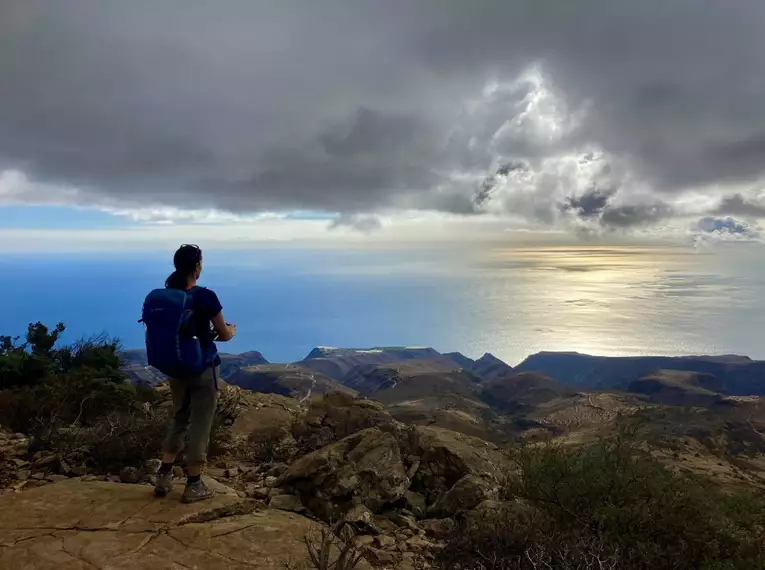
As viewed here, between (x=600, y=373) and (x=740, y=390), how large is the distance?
42.9 meters

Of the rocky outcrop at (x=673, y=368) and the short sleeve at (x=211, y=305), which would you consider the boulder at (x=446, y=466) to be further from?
the rocky outcrop at (x=673, y=368)

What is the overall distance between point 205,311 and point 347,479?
9.10 ft

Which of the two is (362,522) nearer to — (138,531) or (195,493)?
(195,493)

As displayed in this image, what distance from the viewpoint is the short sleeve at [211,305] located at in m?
5.16

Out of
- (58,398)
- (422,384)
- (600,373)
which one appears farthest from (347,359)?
(58,398)

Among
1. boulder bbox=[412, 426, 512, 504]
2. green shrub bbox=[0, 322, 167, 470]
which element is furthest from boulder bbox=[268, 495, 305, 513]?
green shrub bbox=[0, 322, 167, 470]

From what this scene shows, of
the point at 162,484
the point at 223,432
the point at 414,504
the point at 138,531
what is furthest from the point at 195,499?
the point at 223,432

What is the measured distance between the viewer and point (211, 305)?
16.9 feet

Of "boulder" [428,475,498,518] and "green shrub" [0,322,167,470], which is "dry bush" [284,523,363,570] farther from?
"green shrub" [0,322,167,470]

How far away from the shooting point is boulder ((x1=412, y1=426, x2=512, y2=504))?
7.38 metres

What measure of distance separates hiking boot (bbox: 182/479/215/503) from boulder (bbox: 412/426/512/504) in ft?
10.0

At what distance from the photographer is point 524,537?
475cm

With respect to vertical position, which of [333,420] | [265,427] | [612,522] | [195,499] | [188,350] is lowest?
[265,427]

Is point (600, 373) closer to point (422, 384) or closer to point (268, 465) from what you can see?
point (422, 384)
